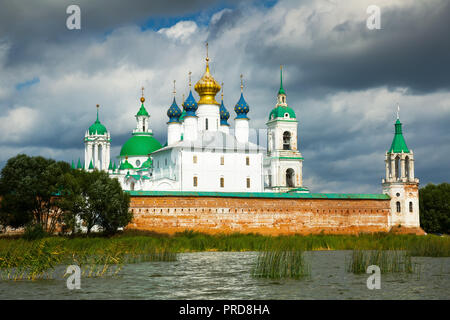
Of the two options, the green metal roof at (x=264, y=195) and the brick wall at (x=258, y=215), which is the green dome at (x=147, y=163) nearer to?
the green metal roof at (x=264, y=195)

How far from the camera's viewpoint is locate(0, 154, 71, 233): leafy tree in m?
27.8

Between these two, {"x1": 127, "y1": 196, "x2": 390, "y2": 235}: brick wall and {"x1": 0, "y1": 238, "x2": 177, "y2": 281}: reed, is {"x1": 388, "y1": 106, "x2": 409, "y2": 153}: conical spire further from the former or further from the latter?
{"x1": 0, "y1": 238, "x2": 177, "y2": 281}: reed

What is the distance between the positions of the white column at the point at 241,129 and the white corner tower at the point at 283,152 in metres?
6.28

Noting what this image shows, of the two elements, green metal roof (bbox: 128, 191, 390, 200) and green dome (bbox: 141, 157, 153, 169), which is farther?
green dome (bbox: 141, 157, 153, 169)

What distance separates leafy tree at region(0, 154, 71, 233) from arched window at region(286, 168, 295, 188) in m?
26.7

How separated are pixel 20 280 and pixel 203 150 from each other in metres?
27.5

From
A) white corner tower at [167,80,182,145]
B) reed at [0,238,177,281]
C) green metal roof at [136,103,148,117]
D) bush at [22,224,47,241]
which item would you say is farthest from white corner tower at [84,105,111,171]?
reed at [0,238,177,281]

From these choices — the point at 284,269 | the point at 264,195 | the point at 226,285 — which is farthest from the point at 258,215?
the point at 226,285

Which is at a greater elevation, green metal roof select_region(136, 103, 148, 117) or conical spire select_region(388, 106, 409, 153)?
green metal roof select_region(136, 103, 148, 117)

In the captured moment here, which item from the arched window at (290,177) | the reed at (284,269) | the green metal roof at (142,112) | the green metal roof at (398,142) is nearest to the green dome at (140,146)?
the green metal roof at (142,112)

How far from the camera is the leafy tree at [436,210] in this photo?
140 feet

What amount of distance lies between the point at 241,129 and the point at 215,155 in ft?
13.9

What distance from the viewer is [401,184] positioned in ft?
133
